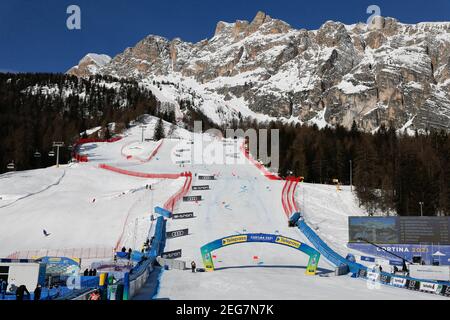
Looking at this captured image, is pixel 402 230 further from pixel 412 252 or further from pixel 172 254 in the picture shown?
pixel 172 254

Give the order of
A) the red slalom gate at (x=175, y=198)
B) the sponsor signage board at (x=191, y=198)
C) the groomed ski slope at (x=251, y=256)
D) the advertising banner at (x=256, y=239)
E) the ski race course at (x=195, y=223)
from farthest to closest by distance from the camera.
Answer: the sponsor signage board at (x=191, y=198) < the red slalom gate at (x=175, y=198) < the advertising banner at (x=256, y=239) < the ski race course at (x=195, y=223) < the groomed ski slope at (x=251, y=256)

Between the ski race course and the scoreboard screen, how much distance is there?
1823 mm

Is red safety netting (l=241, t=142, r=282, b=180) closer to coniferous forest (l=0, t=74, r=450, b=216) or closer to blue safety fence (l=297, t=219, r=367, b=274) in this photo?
coniferous forest (l=0, t=74, r=450, b=216)

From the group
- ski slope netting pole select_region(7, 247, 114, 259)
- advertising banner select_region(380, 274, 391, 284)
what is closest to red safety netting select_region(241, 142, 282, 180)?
ski slope netting pole select_region(7, 247, 114, 259)

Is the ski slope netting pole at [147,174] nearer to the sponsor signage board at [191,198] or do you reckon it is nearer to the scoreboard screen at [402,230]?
the sponsor signage board at [191,198]

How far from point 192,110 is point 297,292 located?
176505 mm

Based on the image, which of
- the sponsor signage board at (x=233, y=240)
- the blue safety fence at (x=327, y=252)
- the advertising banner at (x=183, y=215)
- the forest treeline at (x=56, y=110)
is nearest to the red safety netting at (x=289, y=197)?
the blue safety fence at (x=327, y=252)

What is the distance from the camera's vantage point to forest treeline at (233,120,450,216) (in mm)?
47031

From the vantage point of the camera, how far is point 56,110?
134 metres

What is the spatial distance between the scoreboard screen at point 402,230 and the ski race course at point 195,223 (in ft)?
5.98

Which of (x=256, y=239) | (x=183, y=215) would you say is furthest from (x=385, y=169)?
(x=256, y=239)

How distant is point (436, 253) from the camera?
28250 millimetres

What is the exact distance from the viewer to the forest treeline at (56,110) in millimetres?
65875
